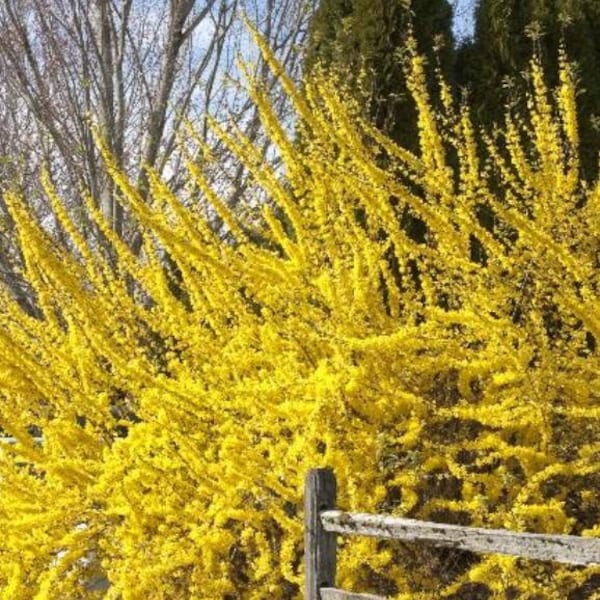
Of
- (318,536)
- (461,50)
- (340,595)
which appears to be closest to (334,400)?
(318,536)

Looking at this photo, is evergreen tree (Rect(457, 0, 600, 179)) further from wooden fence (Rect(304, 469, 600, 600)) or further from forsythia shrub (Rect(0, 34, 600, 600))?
wooden fence (Rect(304, 469, 600, 600))

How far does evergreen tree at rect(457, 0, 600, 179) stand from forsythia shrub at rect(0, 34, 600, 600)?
1.46 metres

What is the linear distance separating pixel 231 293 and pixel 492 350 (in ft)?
Answer: 3.51

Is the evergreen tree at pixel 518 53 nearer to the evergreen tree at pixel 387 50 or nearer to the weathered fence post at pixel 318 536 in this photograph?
the evergreen tree at pixel 387 50

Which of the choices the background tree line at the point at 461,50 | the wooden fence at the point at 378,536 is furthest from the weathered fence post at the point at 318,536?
the background tree line at the point at 461,50

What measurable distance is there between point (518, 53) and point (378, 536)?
3.32 metres

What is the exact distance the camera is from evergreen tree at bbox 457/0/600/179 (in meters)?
5.39

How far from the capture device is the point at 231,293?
12.9ft

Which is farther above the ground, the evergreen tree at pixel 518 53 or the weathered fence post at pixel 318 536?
the evergreen tree at pixel 518 53

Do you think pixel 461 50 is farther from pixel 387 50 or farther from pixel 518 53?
pixel 387 50

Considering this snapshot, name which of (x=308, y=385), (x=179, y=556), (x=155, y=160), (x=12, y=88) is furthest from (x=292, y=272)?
(x=12, y=88)

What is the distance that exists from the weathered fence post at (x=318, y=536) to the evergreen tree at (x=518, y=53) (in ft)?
9.14

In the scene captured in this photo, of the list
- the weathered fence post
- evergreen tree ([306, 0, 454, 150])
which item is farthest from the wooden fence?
evergreen tree ([306, 0, 454, 150])

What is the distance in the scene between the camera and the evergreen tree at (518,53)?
539cm
